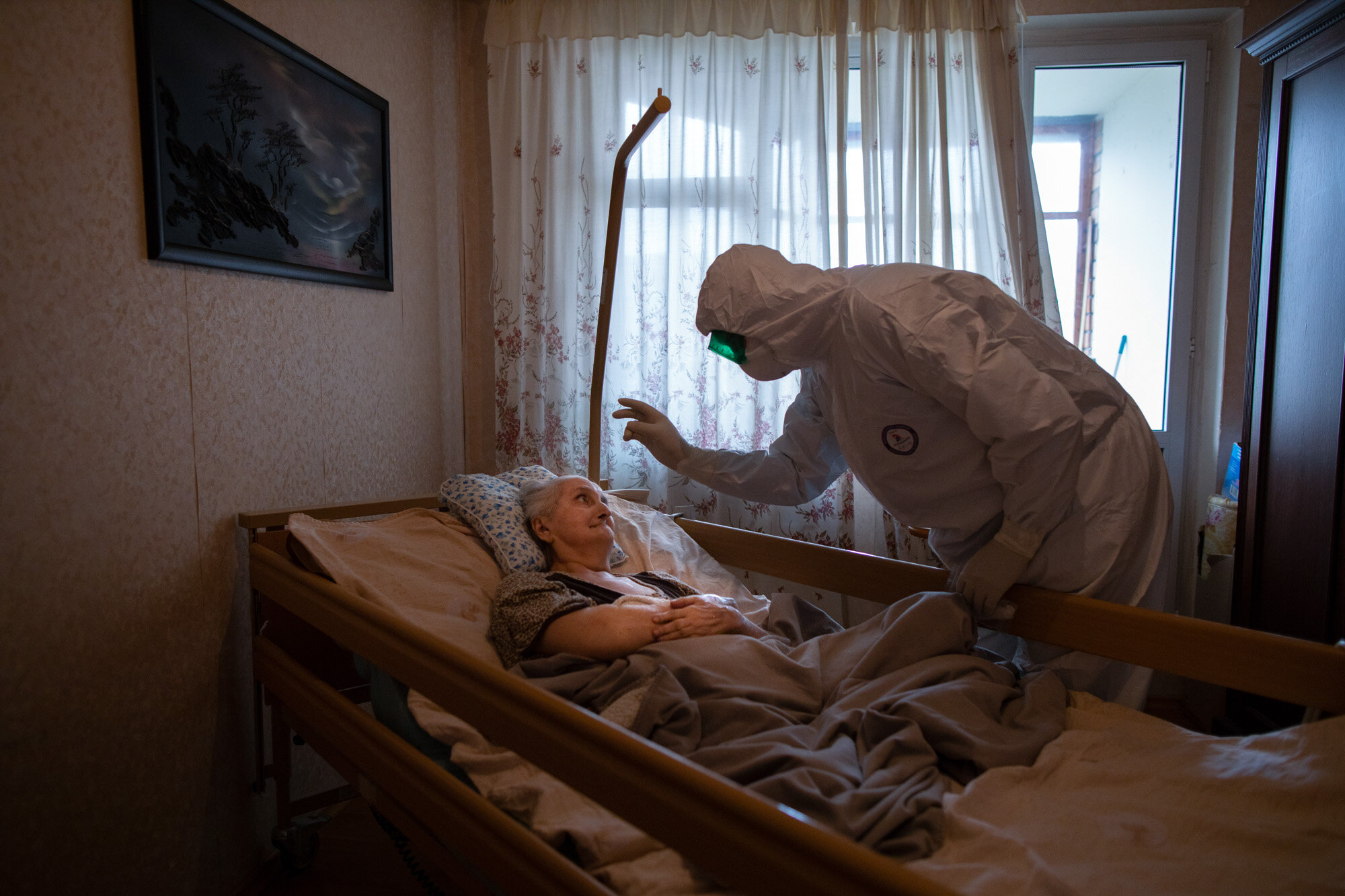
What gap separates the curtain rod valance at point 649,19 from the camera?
2.40 m

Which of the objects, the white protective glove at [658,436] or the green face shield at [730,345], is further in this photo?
the white protective glove at [658,436]

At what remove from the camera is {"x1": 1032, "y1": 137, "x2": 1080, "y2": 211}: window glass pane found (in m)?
2.73

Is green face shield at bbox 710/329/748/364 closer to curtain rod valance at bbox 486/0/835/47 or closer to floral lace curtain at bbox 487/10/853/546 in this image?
floral lace curtain at bbox 487/10/853/546

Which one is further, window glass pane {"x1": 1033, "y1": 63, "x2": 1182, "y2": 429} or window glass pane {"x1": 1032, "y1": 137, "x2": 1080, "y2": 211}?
window glass pane {"x1": 1032, "y1": 137, "x2": 1080, "y2": 211}

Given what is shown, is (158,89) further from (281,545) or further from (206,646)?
(206,646)

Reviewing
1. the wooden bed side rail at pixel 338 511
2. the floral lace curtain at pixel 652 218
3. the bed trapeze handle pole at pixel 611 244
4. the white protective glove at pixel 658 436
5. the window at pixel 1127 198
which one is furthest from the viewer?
the window at pixel 1127 198

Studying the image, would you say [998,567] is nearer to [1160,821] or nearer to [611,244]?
[1160,821]

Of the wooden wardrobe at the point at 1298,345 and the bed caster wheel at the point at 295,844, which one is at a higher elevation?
the wooden wardrobe at the point at 1298,345

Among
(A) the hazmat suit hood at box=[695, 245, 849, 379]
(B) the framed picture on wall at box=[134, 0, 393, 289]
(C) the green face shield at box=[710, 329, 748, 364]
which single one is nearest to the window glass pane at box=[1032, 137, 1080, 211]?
(A) the hazmat suit hood at box=[695, 245, 849, 379]

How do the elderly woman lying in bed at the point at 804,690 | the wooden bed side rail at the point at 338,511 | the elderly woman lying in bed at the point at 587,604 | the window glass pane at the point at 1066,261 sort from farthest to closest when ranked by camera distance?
1. the window glass pane at the point at 1066,261
2. the wooden bed side rail at the point at 338,511
3. the elderly woman lying in bed at the point at 587,604
4. the elderly woman lying in bed at the point at 804,690

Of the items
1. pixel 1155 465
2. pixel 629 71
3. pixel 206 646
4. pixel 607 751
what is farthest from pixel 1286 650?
pixel 629 71

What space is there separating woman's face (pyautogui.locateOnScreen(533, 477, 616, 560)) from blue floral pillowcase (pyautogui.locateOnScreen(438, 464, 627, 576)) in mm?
53

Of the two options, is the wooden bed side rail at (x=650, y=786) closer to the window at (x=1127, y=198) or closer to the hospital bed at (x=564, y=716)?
the hospital bed at (x=564, y=716)

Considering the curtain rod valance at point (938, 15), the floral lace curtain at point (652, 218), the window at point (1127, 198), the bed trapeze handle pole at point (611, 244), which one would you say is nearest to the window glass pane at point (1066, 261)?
the window at point (1127, 198)
